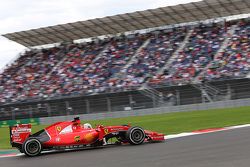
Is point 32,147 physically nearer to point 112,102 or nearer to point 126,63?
point 112,102

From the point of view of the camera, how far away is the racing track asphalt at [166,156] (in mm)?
7418

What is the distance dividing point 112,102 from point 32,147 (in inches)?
565

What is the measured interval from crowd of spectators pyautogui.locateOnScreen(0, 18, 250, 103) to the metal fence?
1.09 meters

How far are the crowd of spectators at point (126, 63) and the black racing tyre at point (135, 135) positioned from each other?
44.4ft

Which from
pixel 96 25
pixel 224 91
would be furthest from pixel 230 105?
pixel 96 25

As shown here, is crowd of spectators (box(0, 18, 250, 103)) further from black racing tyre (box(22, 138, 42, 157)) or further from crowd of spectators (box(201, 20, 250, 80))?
black racing tyre (box(22, 138, 42, 157))

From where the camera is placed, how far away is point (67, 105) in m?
25.7

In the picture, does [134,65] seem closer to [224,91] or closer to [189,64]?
[189,64]

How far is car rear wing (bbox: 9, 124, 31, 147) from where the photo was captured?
10.8m

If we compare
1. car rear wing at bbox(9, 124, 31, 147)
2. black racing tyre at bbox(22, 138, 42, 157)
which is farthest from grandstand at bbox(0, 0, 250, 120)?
black racing tyre at bbox(22, 138, 42, 157)

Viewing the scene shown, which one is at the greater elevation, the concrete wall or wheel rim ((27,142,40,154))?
the concrete wall

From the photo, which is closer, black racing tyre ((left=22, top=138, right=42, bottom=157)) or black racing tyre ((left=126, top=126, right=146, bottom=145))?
black racing tyre ((left=22, top=138, right=42, bottom=157))

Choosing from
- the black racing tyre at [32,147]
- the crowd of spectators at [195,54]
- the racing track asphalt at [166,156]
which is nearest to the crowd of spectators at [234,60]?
the crowd of spectators at [195,54]

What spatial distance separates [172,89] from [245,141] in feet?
47.1
